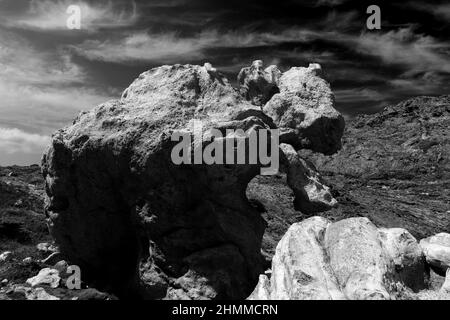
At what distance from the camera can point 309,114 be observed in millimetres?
17844

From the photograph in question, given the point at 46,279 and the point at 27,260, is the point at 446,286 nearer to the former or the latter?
the point at 46,279

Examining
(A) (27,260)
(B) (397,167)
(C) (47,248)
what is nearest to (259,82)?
(A) (27,260)

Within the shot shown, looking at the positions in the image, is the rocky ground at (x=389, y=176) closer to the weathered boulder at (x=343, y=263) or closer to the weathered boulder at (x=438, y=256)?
the weathered boulder at (x=438, y=256)

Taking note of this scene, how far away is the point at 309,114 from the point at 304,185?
2.65m

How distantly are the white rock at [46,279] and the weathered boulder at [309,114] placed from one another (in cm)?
1012

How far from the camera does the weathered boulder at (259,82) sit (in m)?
20.0

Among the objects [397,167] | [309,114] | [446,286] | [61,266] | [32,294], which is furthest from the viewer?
[397,167]

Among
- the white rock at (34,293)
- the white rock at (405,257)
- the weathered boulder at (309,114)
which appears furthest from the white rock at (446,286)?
the white rock at (34,293)

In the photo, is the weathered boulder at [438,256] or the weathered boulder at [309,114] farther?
the weathered boulder at [309,114]

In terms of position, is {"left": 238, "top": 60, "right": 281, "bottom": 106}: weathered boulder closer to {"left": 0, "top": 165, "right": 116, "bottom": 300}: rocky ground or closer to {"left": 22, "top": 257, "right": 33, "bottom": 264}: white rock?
{"left": 0, "top": 165, "right": 116, "bottom": 300}: rocky ground

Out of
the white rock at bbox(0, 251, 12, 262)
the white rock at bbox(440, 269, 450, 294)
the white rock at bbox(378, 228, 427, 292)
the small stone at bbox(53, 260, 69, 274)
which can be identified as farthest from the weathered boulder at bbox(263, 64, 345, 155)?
the white rock at bbox(0, 251, 12, 262)

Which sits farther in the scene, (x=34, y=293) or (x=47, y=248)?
(x=47, y=248)

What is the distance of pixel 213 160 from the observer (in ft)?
51.4
